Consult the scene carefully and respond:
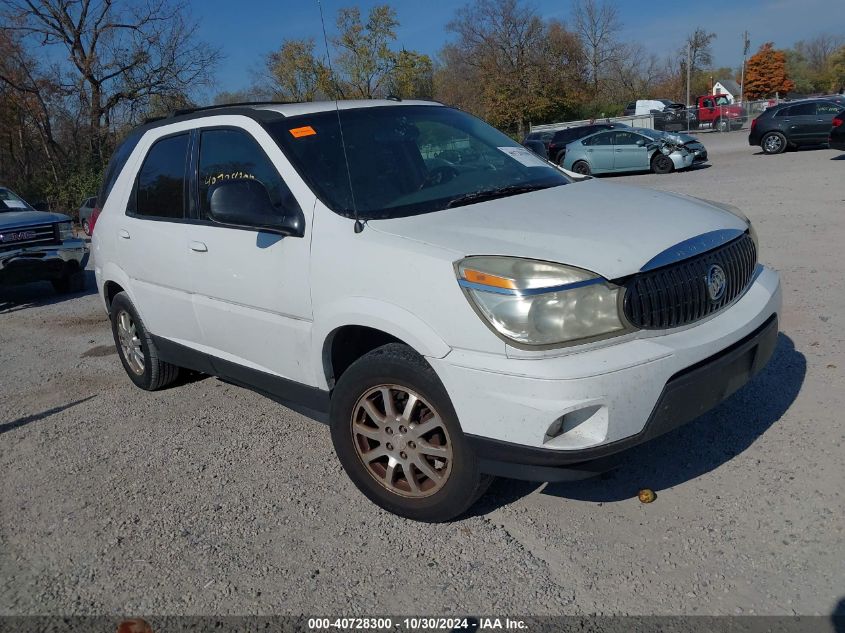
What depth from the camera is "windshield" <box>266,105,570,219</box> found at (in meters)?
3.78

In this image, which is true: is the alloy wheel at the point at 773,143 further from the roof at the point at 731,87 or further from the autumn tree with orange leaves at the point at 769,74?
→ the roof at the point at 731,87

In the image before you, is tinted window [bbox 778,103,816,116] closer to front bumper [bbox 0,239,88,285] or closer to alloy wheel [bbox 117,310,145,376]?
front bumper [bbox 0,239,88,285]

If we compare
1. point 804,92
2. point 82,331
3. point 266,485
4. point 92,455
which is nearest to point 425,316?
point 266,485

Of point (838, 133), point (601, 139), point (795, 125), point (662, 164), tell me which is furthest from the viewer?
point (601, 139)

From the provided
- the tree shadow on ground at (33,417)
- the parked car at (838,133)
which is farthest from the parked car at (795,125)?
the tree shadow on ground at (33,417)

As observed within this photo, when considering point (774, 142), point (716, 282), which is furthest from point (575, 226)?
point (774, 142)

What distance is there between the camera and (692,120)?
43.3 m

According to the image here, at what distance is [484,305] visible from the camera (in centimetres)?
301

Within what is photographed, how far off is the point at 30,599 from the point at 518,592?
2.04 metres

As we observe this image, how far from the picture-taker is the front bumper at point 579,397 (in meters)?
2.89

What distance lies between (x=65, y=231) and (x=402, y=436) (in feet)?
28.1

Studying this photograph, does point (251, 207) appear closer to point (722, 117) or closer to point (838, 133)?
point (838, 133)

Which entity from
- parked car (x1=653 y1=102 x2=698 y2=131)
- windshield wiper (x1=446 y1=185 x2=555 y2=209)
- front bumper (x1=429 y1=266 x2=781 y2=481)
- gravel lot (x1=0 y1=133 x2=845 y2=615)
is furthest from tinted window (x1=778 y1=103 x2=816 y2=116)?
front bumper (x1=429 y1=266 x2=781 y2=481)

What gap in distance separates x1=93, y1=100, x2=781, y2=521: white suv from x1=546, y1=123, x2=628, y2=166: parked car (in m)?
20.2
